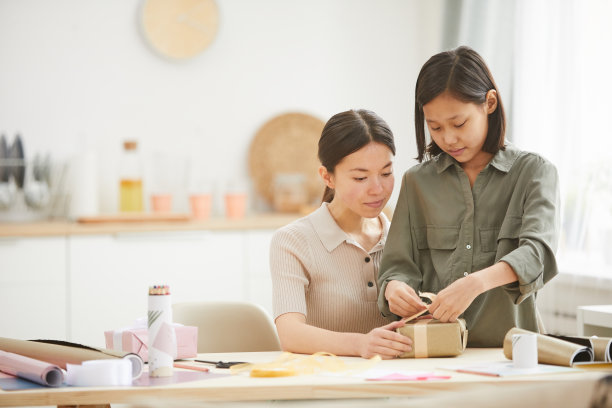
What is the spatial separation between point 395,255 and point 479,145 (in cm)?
33

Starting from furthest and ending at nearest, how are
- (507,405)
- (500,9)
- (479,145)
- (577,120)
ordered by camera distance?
(500,9) → (577,120) → (479,145) → (507,405)

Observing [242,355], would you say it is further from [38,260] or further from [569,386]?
[38,260]

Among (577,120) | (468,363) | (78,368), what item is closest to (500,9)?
(577,120)

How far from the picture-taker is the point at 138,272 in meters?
3.74

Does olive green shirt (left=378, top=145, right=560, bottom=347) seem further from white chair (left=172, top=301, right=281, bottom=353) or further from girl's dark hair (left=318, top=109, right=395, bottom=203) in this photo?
white chair (left=172, top=301, right=281, bottom=353)

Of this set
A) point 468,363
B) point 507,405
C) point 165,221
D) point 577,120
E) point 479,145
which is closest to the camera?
point 507,405

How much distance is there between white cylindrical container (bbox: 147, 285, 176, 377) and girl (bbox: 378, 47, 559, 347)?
508 mm

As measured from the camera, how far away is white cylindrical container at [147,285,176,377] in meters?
1.64

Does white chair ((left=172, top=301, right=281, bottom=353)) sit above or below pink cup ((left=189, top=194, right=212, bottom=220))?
below

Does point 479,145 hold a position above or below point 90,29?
below

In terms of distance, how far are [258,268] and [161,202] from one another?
62 centimetres

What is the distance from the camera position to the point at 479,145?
1.90 m

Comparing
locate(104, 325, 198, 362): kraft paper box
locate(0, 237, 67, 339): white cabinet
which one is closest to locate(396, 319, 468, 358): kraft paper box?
locate(104, 325, 198, 362): kraft paper box

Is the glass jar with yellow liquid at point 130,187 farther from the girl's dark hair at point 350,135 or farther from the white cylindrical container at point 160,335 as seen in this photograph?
the white cylindrical container at point 160,335
